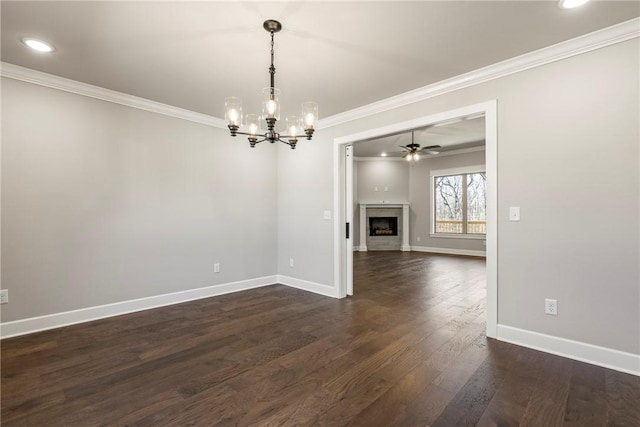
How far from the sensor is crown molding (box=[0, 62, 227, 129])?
114 inches

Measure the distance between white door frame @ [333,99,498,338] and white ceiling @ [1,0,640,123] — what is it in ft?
1.36

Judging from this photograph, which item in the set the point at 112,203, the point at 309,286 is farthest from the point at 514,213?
the point at 112,203

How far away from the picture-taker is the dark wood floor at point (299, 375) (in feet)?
5.82

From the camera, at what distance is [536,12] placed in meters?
2.10

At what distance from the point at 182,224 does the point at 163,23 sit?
100 inches

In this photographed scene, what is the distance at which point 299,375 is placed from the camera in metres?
2.21

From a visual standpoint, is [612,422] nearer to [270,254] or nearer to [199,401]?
[199,401]

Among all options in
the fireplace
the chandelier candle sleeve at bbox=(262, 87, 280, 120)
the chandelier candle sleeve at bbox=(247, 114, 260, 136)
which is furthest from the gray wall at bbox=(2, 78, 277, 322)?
the fireplace

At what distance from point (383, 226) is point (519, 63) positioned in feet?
23.0

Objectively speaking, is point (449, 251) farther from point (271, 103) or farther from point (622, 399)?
point (271, 103)

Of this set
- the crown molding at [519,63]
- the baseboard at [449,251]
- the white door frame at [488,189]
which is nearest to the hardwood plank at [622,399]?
the white door frame at [488,189]

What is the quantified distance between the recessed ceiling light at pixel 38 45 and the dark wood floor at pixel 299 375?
8.67 feet

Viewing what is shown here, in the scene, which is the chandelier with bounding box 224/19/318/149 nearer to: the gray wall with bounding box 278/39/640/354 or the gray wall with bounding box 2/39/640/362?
the gray wall with bounding box 2/39/640/362

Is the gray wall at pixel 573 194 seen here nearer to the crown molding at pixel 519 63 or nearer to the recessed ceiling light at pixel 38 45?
the crown molding at pixel 519 63
